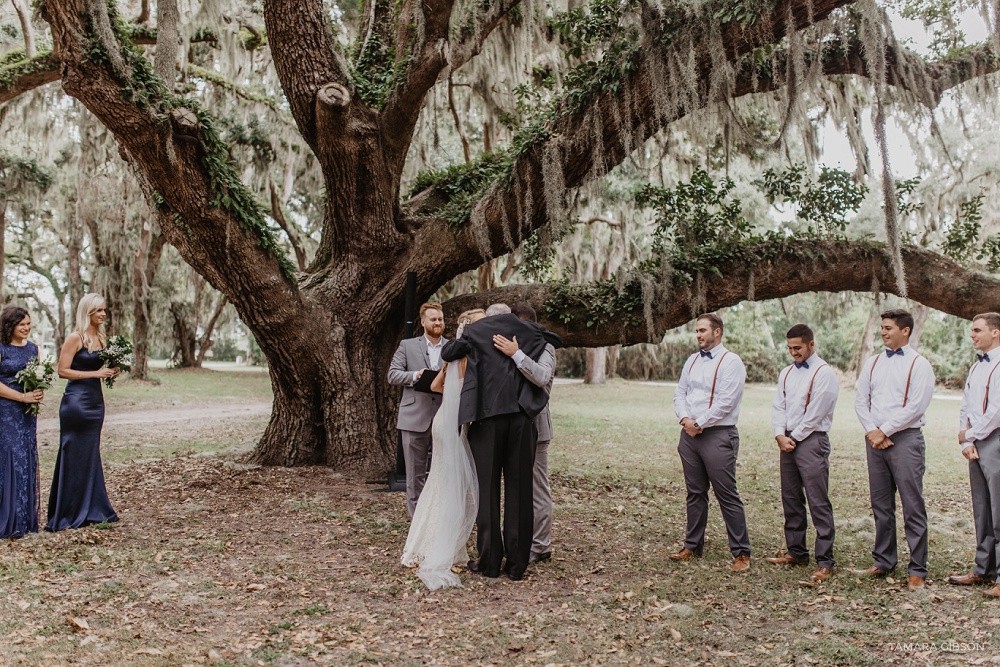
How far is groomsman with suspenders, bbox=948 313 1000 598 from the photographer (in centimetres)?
401

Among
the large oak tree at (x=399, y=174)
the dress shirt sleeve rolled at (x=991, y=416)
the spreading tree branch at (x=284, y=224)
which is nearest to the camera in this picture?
the dress shirt sleeve rolled at (x=991, y=416)

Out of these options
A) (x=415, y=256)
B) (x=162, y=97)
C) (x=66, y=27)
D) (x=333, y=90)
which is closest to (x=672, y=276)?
(x=415, y=256)

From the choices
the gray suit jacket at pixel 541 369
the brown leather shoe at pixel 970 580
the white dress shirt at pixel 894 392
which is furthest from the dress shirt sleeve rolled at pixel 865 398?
the gray suit jacket at pixel 541 369

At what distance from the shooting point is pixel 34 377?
512cm

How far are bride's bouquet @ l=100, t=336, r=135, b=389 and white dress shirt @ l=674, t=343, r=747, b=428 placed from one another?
411 cm

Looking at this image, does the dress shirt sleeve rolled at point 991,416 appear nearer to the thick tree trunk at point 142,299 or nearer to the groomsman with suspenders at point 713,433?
the groomsman with suspenders at point 713,433

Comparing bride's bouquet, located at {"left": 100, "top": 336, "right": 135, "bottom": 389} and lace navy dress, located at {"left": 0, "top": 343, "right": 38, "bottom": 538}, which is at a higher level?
bride's bouquet, located at {"left": 100, "top": 336, "right": 135, "bottom": 389}

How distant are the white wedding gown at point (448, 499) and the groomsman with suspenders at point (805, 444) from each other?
1.96 m

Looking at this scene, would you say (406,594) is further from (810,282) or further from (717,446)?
(810,282)

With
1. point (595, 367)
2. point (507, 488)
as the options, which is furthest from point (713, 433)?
point (595, 367)

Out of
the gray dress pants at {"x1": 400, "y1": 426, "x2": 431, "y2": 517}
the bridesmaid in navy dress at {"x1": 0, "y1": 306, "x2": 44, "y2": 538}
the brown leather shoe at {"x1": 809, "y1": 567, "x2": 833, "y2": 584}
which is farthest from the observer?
the gray dress pants at {"x1": 400, "y1": 426, "x2": 431, "y2": 517}

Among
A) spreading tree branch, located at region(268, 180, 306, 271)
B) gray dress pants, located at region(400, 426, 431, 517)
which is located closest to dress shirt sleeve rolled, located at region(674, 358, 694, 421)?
gray dress pants, located at region(400, 426, 431, 517)

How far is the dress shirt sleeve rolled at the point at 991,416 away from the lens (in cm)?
397

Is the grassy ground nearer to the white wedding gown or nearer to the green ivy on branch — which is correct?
the white wedding gown
